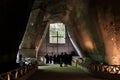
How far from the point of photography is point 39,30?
33750 mm

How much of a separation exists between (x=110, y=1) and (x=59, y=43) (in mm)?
30267

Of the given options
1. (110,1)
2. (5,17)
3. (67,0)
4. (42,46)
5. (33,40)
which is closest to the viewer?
(5,17)

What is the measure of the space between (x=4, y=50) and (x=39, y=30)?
1910cm

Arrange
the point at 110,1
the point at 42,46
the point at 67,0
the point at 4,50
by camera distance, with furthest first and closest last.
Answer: the point at 42,46 → the point at 67,0 → the point at 110,1 → the point at 4,50

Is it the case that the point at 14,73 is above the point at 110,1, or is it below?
below

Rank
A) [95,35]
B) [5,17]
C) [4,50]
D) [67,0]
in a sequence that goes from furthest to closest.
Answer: [67,0], [95,35], [4,50], [5,17]

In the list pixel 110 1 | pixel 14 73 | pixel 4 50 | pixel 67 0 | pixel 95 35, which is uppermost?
pixel 67 0

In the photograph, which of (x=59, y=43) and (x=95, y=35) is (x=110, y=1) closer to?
(x=95, y=35)

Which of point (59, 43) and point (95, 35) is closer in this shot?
point (95, 35)

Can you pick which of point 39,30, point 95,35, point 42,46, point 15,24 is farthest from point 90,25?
point 42,46

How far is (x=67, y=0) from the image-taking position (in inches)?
1020

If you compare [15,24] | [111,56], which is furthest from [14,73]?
[111,56]

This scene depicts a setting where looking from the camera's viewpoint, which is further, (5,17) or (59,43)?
(59,43)

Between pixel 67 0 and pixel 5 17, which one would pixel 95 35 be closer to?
pixel 67 0
